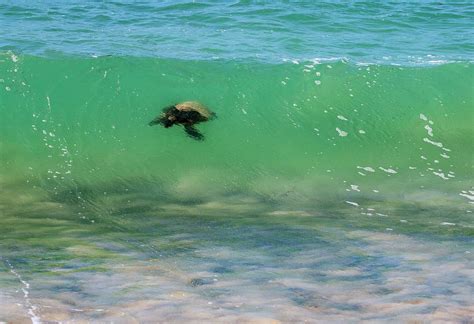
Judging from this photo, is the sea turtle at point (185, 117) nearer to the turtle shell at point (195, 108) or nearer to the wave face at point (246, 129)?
the turtle shell at point (195, 108)

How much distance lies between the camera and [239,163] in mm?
8297

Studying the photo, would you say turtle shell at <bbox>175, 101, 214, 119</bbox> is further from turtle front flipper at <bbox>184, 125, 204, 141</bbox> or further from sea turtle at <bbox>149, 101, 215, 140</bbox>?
turtle front flipper at <bbox>184, 125, 204, 141</bbox>

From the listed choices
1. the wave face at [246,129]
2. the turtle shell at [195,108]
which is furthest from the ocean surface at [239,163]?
the turtle shell at [195,108]

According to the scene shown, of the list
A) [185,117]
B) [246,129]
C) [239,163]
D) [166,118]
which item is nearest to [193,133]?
[185,117]

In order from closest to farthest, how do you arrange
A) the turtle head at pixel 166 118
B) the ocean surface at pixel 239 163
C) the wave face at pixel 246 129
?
the ocean surface at pixel 239 163
the wave face at pixel 246 129
the turtle head at pixel 166 118

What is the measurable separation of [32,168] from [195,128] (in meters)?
1.94

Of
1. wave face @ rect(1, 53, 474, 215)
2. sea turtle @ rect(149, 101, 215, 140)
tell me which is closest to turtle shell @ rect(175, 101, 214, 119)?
sea turtle @ rect(149, 101, 215, 140)

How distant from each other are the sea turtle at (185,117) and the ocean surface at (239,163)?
0.31 ft

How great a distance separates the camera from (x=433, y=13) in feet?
43.3

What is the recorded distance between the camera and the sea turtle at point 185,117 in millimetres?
8891

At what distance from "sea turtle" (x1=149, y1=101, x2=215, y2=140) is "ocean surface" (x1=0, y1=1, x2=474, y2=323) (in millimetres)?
96

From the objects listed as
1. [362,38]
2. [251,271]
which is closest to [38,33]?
[362,38]

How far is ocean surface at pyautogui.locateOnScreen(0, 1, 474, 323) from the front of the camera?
169 inches

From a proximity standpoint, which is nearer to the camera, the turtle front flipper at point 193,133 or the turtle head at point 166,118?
the turtle front flipper at point 193,133
